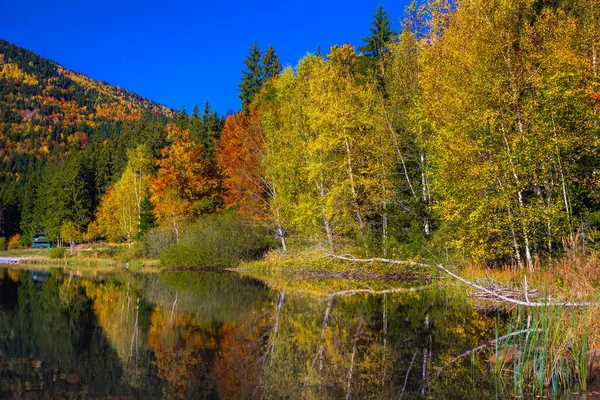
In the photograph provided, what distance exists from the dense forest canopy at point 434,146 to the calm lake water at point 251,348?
356 centimetres

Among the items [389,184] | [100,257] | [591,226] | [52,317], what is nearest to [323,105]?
[389,184]

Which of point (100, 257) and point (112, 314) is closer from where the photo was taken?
point (112, 314)

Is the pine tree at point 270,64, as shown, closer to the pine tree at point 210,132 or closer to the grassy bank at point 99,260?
the pine tree at point 210,132

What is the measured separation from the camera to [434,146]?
1911cm

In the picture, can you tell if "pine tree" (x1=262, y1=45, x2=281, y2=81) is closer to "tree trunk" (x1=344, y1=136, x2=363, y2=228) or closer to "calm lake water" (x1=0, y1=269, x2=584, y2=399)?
"tree trunk" (x1=344, y1=136, x2=363, y2=228)

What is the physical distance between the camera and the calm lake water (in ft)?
23.1

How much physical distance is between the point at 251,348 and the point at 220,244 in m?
25.5

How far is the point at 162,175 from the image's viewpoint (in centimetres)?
4384

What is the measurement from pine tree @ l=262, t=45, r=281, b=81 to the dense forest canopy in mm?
9639

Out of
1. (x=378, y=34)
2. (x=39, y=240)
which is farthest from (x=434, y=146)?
(x=39, y=240)

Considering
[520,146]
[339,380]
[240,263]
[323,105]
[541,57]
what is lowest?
[339,380]

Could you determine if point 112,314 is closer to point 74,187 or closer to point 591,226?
point 591,226

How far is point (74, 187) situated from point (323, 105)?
55.2 metres

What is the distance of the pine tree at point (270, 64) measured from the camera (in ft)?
175
